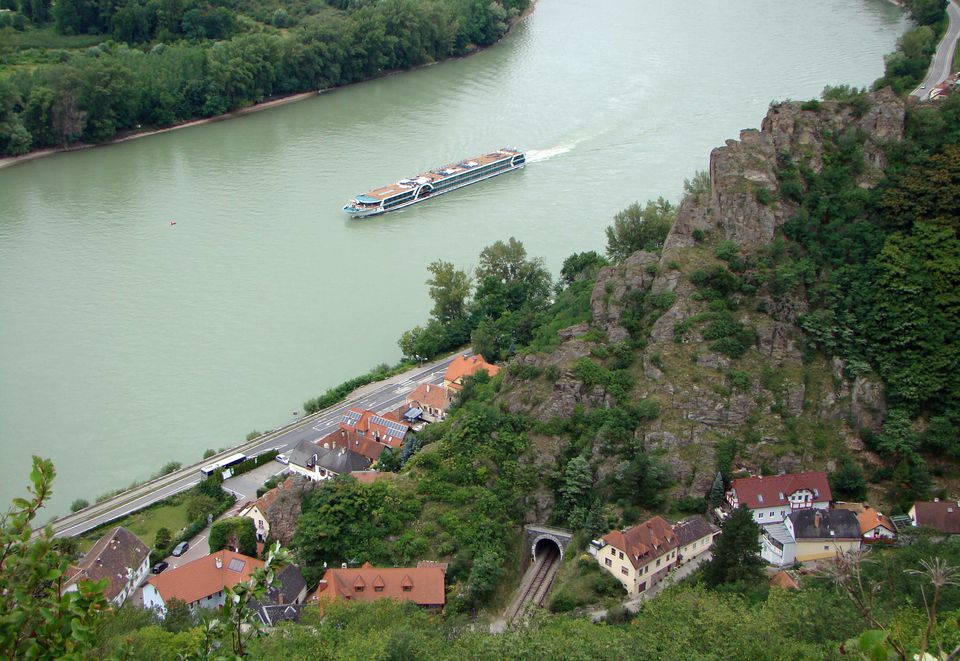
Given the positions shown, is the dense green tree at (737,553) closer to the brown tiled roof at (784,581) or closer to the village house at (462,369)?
the brown tiled roof at (784,581)

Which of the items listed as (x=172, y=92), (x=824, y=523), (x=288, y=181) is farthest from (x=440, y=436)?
(x=172, y=92)

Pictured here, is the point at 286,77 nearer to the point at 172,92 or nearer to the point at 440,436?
the point at 172,92

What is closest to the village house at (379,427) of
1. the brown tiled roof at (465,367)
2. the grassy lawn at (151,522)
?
the brown tiled roof at (465,367)

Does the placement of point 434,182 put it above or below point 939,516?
above

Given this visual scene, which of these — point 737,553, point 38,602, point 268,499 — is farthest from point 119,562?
point 38,602

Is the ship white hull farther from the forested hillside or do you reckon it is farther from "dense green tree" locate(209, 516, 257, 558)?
"dense green tree" locate(209, 516, 257, 558)

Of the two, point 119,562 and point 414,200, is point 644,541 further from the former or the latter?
point 414,200
